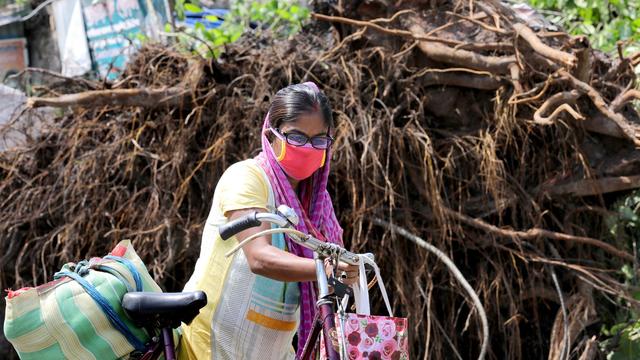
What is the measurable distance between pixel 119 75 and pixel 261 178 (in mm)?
2945

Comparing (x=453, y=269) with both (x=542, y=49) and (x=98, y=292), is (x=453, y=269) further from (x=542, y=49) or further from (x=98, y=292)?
(x=98, y=292)

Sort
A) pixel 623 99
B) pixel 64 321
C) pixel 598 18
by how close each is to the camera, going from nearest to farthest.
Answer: pixel 64 321, pixel 623 99, pixel 598 18

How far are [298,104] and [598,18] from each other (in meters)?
4.28

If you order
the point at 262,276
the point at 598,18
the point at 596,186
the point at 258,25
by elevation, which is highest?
the point at 262,276

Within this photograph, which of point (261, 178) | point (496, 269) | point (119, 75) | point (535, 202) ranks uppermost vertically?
point (261, 178)

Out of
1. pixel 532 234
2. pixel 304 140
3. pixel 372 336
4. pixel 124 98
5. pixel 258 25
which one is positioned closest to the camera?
pixel 372 336

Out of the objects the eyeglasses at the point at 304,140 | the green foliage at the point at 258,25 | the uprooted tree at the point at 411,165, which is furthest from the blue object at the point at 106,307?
the green foliage at the point at 258,25

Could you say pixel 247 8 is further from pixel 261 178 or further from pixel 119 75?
pixel 261 178

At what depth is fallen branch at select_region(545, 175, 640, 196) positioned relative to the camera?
484cm

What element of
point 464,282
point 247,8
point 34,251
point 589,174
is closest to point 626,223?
point 589,174

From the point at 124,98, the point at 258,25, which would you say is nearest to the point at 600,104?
the point at 258,25

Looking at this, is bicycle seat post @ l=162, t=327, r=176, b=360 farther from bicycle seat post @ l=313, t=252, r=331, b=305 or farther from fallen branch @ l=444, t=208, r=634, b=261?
fallen branch @ l=444, t=208, r=634, b=261

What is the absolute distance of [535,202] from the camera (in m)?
4.98

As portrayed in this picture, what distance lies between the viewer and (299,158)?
2760 mm
